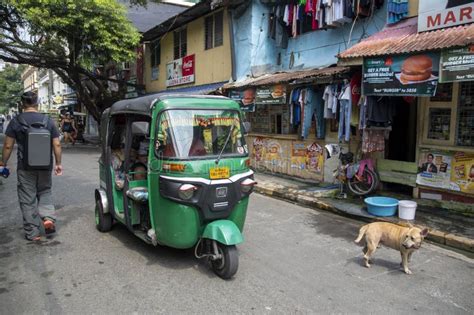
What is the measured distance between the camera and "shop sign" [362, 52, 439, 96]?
634cm

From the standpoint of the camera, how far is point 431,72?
632 centimetres

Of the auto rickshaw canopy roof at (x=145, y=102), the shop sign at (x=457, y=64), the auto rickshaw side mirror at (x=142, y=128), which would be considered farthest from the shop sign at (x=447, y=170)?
the auto rickshaw side mirror at (x=142, y=128)

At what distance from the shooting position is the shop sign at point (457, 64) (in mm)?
5750

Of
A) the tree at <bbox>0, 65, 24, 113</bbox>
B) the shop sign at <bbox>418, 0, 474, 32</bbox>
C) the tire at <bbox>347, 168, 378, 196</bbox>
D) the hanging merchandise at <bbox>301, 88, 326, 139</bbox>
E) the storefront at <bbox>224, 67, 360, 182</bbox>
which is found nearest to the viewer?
the shop sign at <bbox>418, 0, 474, 32</bbox>

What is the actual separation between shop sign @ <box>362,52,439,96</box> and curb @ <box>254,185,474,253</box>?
7.35ft

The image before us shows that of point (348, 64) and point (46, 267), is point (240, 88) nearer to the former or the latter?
point (348, 64)

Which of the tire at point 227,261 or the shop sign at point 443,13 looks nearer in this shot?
the tire at point 227,261

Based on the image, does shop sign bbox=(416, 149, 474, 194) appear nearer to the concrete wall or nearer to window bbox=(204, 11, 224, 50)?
the concrete wall

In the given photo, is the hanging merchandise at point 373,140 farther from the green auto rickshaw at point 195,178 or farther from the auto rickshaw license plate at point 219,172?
the auto rickshaw license plate at point 219,172

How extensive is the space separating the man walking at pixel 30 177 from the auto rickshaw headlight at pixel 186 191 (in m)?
2.39

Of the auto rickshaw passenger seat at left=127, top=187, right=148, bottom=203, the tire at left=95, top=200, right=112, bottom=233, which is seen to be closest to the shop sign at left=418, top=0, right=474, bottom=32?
the auto rickshaw passenger seat at left=127, top=187, right=148, bottom=203

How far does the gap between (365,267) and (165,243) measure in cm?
248

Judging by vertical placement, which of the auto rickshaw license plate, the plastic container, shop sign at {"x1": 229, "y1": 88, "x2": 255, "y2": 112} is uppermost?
shop sign at {"x1": 229, "y1": 88, "x2": 255, "y2": 112}

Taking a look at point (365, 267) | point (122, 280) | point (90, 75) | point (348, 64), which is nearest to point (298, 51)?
point (348, 64)
